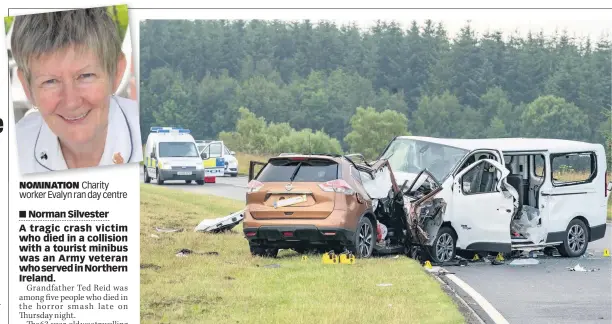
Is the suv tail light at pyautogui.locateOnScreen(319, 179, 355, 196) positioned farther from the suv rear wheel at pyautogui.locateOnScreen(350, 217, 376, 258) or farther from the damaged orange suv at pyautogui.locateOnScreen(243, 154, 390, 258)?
the suv rear wheel at pyautogui.locateOnScreen(350, 217, 376, 258)

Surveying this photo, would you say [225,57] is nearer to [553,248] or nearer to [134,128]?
[553,248]

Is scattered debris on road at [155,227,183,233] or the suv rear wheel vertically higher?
the suv rear wheel

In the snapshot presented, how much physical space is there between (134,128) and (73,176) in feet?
3.21

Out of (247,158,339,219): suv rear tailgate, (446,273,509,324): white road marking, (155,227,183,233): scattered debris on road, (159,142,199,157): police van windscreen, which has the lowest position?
(446,273,509,324): white road marking

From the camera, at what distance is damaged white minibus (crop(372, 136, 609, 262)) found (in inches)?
688

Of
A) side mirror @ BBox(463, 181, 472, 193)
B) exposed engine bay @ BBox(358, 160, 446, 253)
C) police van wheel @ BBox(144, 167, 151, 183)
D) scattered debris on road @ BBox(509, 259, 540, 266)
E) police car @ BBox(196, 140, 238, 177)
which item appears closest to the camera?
exposed engine bay @ BBox(358, 160, 446, 253)

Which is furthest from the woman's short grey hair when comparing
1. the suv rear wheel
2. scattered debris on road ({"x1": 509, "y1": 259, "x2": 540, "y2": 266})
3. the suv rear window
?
scattered debris on road ({"x1": 509, "y1": 259, "x2": 540, "y2": 266})

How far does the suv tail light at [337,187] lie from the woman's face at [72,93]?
6261 mm

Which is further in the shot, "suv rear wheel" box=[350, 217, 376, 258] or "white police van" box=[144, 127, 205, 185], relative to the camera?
"white police van" box=[144, 127, 205, 185]

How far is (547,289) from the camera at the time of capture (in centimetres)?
1466

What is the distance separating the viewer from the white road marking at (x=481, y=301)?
1186 centimetres

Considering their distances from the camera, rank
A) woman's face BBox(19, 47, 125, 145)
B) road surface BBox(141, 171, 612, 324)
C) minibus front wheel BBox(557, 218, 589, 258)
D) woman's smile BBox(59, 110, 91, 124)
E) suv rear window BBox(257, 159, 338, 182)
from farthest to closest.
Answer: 1. minibus front wheel BBox(557, 218, 589, 258)
2. suv rear window BBox(257, 159, 338, 182)
3. road surface BBox(141, 171, 612, 324)
4. woman's smile BBox(59, 110, 91, 124)
5. woman's face BBox(19, 47, 125, 145)

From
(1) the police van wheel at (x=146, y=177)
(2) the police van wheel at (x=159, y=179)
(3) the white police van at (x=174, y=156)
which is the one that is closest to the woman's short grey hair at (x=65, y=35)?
(3) the white police van at (x=174, y=156)

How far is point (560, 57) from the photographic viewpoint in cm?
9938
